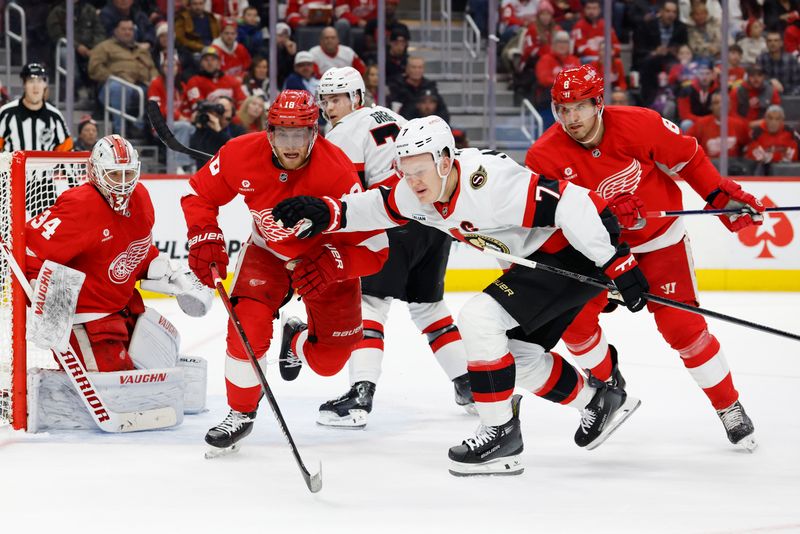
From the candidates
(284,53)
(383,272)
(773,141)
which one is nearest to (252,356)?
(383,272)

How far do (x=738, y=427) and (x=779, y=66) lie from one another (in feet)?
18.5

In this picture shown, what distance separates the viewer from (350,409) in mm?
3961

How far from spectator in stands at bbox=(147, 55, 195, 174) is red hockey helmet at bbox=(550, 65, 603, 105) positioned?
4.44 m

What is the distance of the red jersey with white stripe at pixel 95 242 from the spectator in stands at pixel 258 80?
157 inches

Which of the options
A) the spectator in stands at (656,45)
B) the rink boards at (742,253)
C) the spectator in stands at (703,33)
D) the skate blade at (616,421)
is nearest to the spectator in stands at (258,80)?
the rink boards at (742,253)

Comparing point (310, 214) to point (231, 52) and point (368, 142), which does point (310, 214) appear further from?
point (231, 52)

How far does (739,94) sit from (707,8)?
72 centimetres

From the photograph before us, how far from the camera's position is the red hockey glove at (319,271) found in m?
3.49

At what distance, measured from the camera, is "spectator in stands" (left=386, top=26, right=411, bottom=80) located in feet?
26.3

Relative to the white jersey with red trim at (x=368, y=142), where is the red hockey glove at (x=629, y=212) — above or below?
below

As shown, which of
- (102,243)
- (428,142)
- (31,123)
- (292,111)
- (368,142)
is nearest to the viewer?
(428,142)

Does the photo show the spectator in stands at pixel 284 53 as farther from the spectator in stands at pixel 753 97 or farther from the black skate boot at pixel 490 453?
the black skate boot at pixel 490 453

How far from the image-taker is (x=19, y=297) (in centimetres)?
372

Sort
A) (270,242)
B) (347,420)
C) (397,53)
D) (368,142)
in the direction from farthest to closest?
(397,53)
(368,142)
(347,420)
(270,242)
